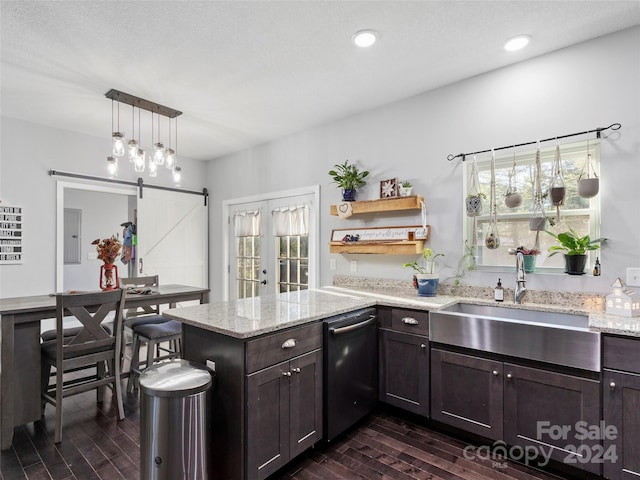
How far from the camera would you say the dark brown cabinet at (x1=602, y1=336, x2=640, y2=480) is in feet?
5.66

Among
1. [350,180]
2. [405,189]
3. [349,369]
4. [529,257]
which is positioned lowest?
[349,369]

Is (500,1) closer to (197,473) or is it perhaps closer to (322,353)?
(322,353)

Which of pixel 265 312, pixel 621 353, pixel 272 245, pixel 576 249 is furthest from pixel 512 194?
pixel 272 245

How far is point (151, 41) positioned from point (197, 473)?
8.61ft

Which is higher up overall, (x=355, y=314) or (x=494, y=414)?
(x=355, y=314)

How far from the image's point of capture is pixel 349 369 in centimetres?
235

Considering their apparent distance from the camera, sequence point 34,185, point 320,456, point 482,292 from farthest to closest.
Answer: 1. point 34,185
2. point 482,292
3. point 320,456

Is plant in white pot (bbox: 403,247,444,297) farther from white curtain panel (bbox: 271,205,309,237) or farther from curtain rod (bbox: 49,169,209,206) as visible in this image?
curtain rod (bbox: 49,169,209,206)

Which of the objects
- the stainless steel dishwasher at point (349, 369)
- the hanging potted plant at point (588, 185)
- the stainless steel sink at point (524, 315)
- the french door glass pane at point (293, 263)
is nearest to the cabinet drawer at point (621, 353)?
the stainless steel sink at point (524, 315)

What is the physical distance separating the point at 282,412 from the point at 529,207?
7.58 ft

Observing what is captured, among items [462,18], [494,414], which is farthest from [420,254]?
[462,18]

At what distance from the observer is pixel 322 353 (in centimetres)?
216

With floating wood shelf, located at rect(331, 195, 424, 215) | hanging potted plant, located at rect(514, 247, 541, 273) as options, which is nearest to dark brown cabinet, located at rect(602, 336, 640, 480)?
hanging potted plant, located at rect(514, 247, 541, 273)

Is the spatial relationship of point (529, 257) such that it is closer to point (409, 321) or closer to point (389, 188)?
point (409, 321)
